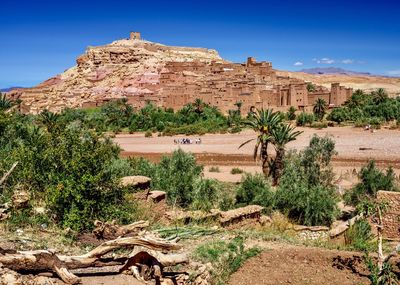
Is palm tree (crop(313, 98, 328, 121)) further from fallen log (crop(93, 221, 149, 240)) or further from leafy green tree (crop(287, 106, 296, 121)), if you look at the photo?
fallen log (crop(93, 221, 149, 240))

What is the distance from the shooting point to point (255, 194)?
595 inches

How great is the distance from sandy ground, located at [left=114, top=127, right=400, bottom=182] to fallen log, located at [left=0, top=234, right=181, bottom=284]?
19814 millimetres

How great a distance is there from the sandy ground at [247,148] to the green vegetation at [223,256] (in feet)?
59.1

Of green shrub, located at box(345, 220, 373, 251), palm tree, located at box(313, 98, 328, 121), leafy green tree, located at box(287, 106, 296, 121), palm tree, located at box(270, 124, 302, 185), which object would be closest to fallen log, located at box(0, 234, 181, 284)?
green shrub, located at box(345, 220, 373, 251)

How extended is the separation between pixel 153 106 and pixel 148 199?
150 feet

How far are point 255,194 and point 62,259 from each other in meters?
10.2

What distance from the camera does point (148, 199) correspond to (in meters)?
11.7

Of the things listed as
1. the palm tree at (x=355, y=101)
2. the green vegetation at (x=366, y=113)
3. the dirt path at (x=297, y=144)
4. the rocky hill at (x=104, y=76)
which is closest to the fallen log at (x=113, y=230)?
the dirt path at (x=297, y=144)

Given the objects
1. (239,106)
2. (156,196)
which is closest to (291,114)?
(239,106)

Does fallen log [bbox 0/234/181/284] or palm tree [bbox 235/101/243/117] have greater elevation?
palm tree [bbox 235/101/243/117]

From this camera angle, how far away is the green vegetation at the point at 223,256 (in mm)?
6535

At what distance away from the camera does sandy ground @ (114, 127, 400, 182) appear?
101 feet

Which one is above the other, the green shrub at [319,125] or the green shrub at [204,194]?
the green shrub at [319,125]

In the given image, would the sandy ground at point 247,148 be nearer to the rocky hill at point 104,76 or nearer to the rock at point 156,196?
the rock at point 156,196
